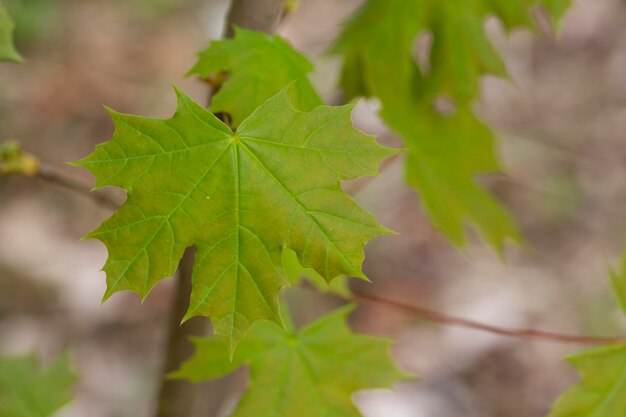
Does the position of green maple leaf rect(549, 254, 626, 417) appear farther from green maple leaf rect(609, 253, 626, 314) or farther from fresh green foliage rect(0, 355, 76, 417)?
fresh green foliage rect(0, 355, 76, 417)

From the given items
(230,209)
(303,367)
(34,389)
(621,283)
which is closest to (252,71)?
(230,209)

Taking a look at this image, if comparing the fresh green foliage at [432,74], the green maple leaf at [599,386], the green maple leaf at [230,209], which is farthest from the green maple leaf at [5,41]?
the green maple leaf at [599,386]

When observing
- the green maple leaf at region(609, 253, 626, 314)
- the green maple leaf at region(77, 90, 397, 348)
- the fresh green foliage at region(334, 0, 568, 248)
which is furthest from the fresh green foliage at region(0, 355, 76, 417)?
the green maple leaf at region(609, 253, 626, 314)

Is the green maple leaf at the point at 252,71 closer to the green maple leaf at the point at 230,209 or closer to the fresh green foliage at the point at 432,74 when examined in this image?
the green maple leaf at the point at 230,209

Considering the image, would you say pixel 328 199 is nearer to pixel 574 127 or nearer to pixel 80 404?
pixel 80 404

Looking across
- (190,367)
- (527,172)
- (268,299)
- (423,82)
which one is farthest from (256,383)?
(527,172)
